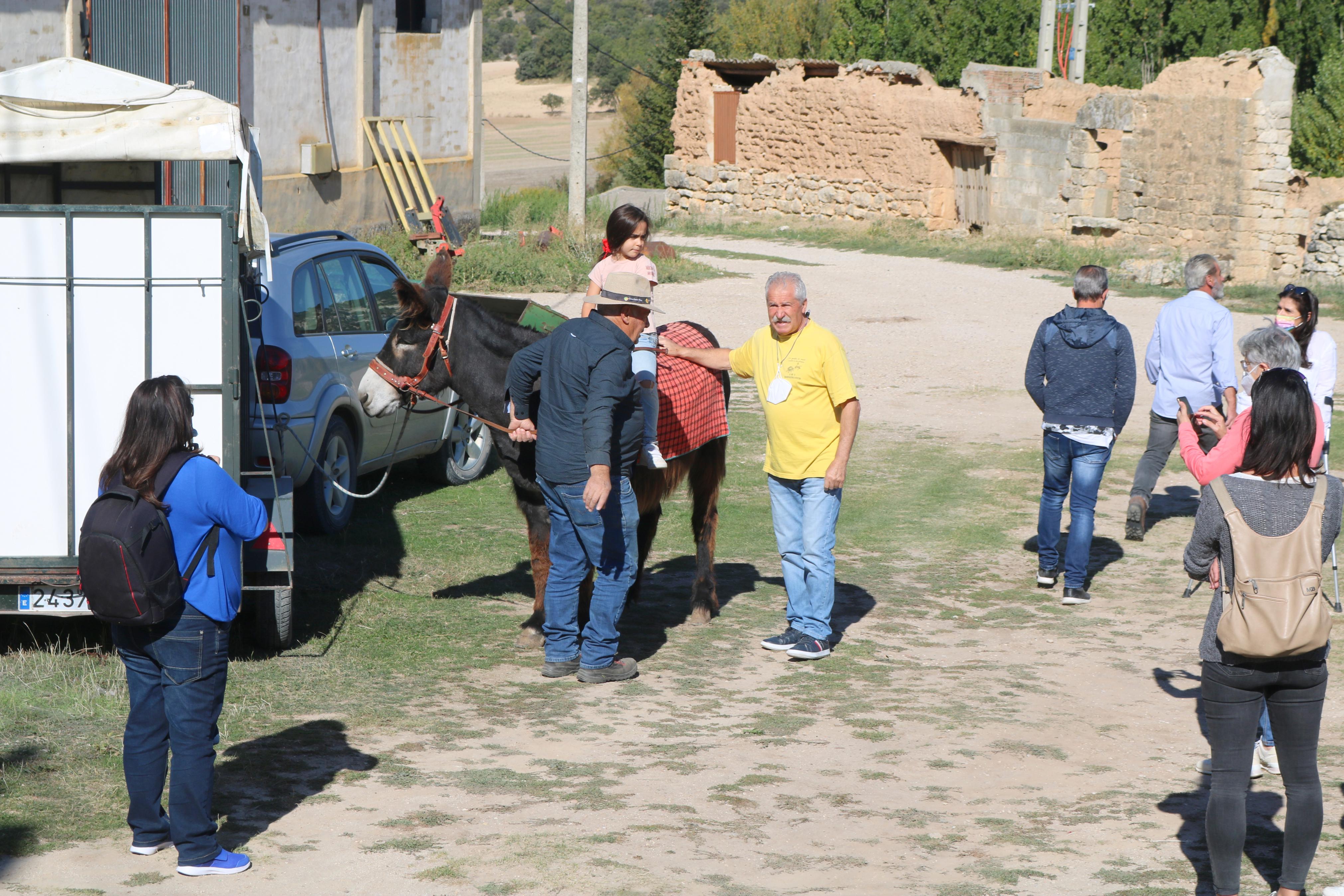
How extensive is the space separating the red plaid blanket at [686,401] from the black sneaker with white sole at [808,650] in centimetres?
116

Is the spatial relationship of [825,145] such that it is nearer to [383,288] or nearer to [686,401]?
[383,288]

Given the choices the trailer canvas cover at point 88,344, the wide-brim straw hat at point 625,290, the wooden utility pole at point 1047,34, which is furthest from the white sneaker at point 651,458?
the wooden utility pole at point 1047,34

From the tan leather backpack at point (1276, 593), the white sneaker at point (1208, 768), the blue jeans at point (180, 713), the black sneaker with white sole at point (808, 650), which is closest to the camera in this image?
the tan leather backpack at point (1276, 593)

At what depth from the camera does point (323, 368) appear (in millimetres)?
7852

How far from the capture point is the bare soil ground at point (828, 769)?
4.23 metres

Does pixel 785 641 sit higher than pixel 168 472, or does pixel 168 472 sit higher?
pixel 168 472

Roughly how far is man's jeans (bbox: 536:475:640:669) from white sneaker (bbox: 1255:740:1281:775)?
2704mm

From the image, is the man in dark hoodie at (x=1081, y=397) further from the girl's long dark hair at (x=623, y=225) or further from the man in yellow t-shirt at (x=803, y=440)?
the girl's long dark hair at (x=623, y=225)

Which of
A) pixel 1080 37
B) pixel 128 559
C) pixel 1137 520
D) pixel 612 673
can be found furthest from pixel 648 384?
pixel 1080 37

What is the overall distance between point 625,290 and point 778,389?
1015 millimetres

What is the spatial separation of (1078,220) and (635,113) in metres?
22.6

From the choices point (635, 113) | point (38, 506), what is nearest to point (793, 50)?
point (635, 113)

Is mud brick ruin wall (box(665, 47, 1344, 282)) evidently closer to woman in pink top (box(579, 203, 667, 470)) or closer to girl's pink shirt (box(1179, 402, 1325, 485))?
woman in pink top (box(579, 203, 667, 470))

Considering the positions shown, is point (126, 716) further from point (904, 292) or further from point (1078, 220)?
point (1078, 220)
